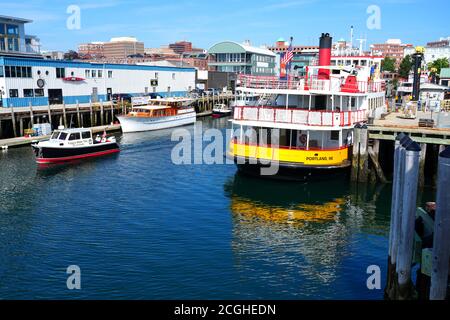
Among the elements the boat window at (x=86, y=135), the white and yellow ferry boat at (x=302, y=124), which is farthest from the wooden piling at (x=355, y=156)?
the boat window at (x=86, y=135)

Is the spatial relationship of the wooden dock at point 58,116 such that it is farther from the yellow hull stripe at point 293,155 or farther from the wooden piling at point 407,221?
the wooden piling at point 407,221

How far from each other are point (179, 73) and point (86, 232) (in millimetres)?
67873

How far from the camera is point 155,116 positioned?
58594mm

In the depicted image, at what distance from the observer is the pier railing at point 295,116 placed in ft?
90.9

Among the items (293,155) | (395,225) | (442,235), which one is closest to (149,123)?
(293,155)

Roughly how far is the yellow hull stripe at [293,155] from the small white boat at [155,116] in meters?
29.1

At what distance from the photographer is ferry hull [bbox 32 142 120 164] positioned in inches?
1372

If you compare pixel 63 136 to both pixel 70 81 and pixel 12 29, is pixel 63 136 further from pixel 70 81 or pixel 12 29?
pixel 12 29

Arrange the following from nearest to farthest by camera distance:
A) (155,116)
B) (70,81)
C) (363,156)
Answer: (363,156)
(155,116)
(70,81)

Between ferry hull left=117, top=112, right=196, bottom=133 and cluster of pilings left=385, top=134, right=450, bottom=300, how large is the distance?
44465 mm

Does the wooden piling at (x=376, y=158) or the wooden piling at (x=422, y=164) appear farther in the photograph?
the wooden piling at (x=376, y=158)

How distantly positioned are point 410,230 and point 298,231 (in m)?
9.78

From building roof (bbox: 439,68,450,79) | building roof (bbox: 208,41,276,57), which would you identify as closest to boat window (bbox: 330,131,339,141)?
building roof (bbox: 439,68,450,79)

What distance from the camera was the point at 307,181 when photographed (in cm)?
2903
